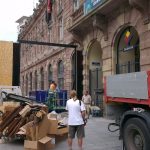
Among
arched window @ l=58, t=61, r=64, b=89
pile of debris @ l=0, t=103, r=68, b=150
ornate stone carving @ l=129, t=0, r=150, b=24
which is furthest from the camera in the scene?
arched window @ l=58, t=61, r=64, b=89

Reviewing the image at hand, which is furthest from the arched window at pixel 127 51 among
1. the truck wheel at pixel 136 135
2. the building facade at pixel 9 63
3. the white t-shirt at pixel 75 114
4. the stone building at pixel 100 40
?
the truck wheel at pixel 136 135

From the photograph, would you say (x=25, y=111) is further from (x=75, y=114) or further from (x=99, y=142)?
(x=99, y=142)

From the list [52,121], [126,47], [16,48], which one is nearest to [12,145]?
[52,121]

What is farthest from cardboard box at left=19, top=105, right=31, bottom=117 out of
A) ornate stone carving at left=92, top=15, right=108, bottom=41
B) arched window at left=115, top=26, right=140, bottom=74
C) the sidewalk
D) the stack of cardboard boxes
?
ornate stone carving at left=92, top=15, right=108, bottom=41

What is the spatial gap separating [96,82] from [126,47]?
15.8ft

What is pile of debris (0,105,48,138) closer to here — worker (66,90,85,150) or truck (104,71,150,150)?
worker (66,90,85,150)

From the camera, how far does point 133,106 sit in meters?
7.95

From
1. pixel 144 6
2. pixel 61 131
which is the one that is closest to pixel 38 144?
pixel 61 131

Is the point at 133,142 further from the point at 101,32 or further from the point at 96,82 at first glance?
the point at 96,82

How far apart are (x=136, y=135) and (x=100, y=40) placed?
12.9m

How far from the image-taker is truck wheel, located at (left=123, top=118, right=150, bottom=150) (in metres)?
7.12

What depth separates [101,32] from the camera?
65.7ft

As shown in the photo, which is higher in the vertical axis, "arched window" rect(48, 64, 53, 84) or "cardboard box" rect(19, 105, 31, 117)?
"arched window" rect(48, 64, 53, 84)

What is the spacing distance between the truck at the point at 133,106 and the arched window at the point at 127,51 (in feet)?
29.8
